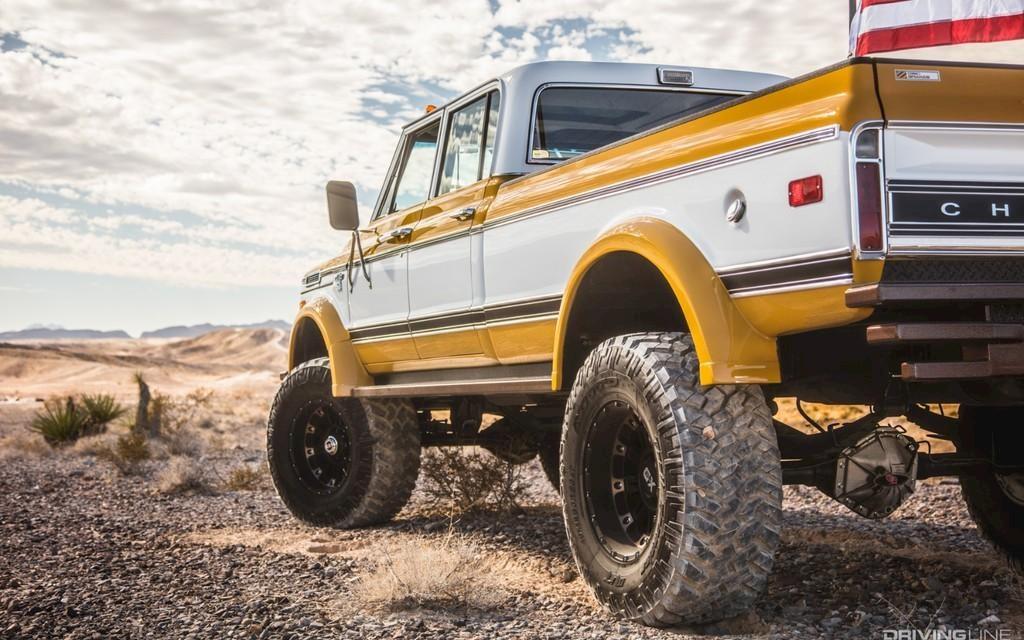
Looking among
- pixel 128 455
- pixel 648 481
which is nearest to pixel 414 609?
pixel 648 481

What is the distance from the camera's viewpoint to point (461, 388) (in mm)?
5703

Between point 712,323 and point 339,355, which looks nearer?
point 712,323

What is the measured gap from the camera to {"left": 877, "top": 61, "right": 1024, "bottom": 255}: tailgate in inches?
130

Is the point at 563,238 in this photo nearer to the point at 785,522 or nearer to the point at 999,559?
the point at 999,559

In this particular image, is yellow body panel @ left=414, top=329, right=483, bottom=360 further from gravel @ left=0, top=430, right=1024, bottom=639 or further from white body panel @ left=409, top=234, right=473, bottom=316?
gravel @ left=0, top=430, right=1024, bottom=639

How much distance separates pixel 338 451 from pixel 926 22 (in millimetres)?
4733

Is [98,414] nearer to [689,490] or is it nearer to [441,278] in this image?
[441,278]

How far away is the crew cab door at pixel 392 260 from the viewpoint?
6.35 m

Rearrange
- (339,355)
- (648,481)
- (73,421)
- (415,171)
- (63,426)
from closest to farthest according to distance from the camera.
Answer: (648,481) < (415,171) < (339,355) < (63,426) < (73,421)

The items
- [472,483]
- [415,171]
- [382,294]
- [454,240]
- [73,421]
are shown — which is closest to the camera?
[454,240]

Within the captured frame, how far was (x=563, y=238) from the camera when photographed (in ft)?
15.2

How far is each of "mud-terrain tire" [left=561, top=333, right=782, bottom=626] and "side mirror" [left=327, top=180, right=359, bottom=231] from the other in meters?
3.12

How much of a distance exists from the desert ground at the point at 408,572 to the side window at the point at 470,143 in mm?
2013

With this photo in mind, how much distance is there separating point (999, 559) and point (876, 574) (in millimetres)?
734
